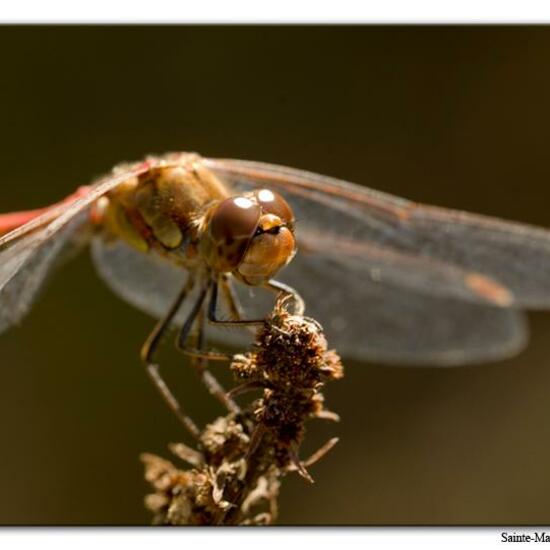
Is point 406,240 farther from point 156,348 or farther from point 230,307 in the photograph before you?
point 156,348

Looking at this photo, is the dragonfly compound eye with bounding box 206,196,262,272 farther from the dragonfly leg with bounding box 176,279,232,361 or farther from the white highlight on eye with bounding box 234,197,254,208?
the dragonfly leg with bounding box 176,279,232,361

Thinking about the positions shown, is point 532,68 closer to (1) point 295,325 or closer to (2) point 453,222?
(2) point 453,222

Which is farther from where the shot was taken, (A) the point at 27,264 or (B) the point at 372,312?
(B) the point at 372,312

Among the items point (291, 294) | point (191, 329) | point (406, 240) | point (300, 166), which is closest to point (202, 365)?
point (191, 329)

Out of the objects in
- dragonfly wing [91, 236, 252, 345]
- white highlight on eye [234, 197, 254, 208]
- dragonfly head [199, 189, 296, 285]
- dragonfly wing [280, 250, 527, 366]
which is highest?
dragonfly wing [280, 250, 527, 366]

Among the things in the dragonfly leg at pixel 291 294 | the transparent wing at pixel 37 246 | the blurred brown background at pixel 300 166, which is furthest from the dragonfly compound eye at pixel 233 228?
the blurred brown background at pixel 300 166

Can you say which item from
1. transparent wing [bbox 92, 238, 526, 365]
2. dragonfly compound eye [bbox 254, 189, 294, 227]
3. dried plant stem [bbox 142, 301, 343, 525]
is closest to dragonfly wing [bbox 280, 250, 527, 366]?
transparent wing [bbox 92, 238, 526, 365]

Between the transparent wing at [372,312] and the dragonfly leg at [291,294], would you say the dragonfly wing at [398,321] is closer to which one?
the transparent wing at [372,312]
